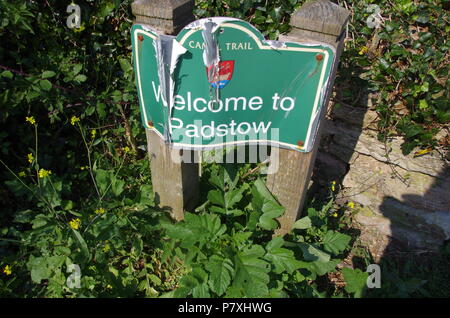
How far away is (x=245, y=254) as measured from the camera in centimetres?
191

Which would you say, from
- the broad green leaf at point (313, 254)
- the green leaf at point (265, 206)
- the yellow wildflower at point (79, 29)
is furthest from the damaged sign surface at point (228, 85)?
the yellow wildflower at point (79, 29)

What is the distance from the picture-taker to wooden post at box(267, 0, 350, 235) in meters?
1.49

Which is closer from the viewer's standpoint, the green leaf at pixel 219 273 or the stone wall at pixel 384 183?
the green leaf at pixel 219 273

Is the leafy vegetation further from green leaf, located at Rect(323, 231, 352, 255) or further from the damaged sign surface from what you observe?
the damaged sign surface

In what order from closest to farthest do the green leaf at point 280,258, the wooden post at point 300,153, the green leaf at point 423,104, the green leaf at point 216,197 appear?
the wooden post at point 300,153 < the green leaf at point 280,258 < the green leaf at point 216,197 < the green leaf at point 423,104

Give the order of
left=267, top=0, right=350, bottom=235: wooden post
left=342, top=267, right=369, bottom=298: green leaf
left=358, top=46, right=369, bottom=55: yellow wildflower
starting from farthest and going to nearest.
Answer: left=358, top=46, right=369, bottom=55: yellow wildflower, left=342, top=267, right=369, bottom=298: green leaf, left=267, top=0, right=350, bottom=235: wooden post

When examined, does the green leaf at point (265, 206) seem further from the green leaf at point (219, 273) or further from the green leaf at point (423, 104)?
the green leaf at point (423, 104)

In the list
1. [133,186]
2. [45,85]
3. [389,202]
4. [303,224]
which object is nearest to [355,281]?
[303,224]

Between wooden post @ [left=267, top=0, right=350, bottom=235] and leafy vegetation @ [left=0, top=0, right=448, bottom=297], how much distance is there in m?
0.10

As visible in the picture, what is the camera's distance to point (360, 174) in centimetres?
293

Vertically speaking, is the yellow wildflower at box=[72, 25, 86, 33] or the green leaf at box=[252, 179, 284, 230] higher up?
the yellow wildflower at box=[72, 25, 86, 33]

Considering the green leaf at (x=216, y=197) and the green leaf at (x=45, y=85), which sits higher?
the green leaf at (x=45, y=85)

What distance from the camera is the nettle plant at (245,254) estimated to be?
1811 mm

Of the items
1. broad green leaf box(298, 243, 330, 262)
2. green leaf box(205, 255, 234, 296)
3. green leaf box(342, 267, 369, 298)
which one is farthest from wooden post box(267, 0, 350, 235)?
green leaf box(205, 255, 234, 296)
